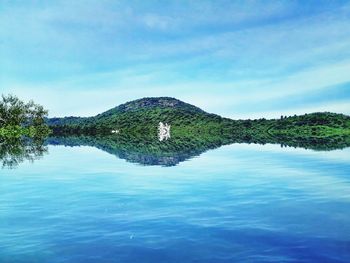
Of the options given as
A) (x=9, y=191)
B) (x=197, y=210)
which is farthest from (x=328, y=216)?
(x=9, y=191)

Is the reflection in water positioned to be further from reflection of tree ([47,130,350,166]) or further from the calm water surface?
the calm water surface

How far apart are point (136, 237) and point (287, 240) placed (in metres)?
6.51

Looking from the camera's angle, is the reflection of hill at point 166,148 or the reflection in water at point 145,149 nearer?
the reflection in water at point 145,149

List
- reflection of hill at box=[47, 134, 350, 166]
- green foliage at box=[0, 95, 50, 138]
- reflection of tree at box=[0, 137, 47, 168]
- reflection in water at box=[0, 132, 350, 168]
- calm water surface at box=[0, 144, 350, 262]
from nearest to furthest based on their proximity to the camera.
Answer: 1. calm water surface at box=[0, 144, 350, 262]
2. reflection of tree at box=[0, 137, 47, 168]
3. reflection in water at box=[0, 132, 350, 168]
4. reflection of hill at box=[47, 134, 350, 166]
5. green foliage at box=[0, 95, 50, 138]

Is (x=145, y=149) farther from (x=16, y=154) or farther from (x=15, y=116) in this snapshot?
(x=15, y=116)

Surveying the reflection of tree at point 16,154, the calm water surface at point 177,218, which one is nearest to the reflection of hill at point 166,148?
the reflection of tree at point 16,154

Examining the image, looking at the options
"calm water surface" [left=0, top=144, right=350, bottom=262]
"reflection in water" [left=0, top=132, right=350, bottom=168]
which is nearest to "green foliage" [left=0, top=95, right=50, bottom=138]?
"reflection in water" [left=0, top=132, right=350, bottom=168]

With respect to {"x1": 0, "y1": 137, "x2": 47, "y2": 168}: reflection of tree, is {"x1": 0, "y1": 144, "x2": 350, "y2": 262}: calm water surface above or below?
below

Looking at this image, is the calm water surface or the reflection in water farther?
the reflection in water

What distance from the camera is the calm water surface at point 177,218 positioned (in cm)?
1741

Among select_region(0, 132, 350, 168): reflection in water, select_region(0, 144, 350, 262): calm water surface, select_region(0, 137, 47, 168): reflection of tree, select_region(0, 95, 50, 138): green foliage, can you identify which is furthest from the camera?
select_region(0, 95, 50, 138): green foliage

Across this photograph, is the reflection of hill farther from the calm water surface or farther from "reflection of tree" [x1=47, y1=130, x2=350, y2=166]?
the calm water surface

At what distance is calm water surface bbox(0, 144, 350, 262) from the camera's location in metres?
17.4

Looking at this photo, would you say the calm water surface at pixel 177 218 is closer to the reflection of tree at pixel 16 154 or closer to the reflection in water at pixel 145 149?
the reflection of tree at pixel 16 154
